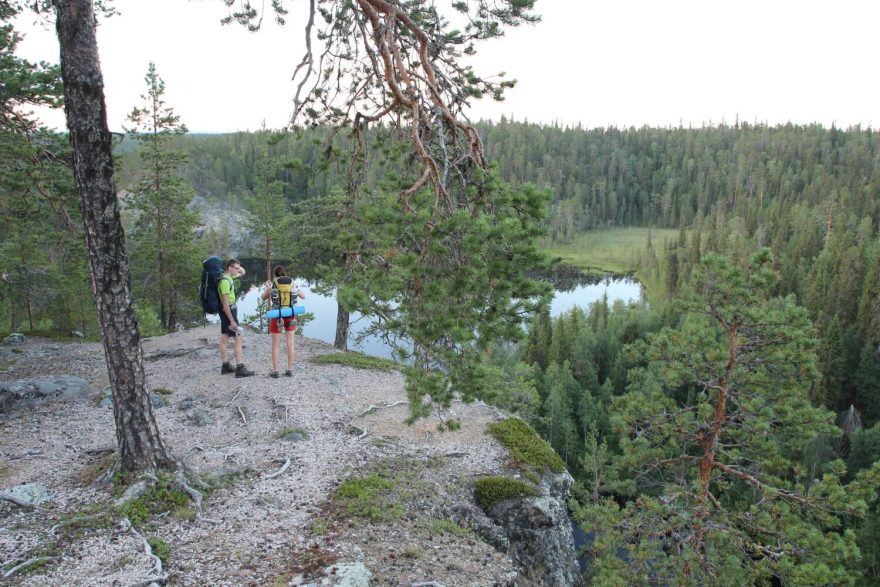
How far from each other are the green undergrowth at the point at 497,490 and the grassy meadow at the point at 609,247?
101 m

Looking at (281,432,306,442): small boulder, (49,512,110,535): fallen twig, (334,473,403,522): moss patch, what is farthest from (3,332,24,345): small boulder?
(334,473,403,522): moss patch

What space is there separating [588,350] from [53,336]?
44427 mm

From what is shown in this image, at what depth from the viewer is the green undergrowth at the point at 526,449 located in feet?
29.9

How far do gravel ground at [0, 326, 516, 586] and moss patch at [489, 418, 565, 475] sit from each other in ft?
0.99

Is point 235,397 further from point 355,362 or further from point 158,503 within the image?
point 158,503

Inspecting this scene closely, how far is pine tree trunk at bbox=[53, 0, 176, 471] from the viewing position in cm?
564

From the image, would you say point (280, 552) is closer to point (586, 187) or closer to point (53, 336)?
point (53, 336)

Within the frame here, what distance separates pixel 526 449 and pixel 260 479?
444 centimetres

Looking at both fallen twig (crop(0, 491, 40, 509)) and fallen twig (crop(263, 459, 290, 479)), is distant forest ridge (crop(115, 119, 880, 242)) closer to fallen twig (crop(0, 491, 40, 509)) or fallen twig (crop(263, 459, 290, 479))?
fallen twig (crop(263, 459, 290, 479))

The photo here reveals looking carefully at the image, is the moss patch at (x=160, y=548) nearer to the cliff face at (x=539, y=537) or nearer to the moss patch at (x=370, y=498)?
the moss patch at (x=370, y=498)

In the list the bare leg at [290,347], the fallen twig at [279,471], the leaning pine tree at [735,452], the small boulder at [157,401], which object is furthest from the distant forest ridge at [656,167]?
the fallen twig at [279,471]

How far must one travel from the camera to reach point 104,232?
6.02 meters

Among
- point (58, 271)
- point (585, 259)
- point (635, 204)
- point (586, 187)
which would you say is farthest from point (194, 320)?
point (635, 204)

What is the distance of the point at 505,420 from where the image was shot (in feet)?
35.1
